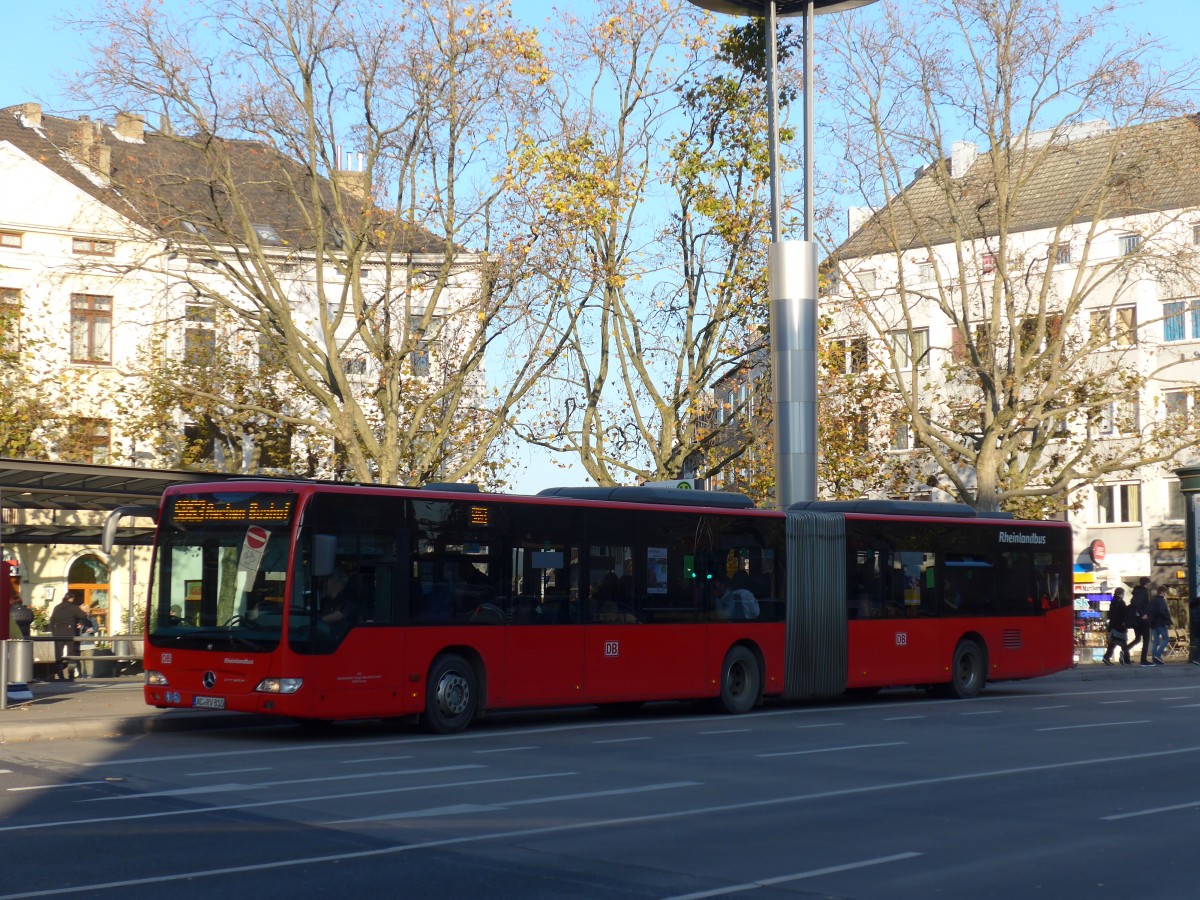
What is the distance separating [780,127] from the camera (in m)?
33.7

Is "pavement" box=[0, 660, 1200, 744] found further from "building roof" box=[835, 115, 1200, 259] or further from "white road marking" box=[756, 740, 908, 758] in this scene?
"building roof" box=[835, 115, 1200, 259]

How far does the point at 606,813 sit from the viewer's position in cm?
1179

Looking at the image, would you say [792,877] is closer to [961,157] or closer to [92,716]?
[92,716]

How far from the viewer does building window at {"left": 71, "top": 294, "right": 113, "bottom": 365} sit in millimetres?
47031

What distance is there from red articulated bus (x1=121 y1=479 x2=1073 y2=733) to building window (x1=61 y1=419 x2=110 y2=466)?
73.9ft

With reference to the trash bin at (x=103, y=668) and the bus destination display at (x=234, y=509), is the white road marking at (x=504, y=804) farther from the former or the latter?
the trash bin at (x=103, y=668)

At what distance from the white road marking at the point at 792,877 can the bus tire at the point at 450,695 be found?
31.5 ft

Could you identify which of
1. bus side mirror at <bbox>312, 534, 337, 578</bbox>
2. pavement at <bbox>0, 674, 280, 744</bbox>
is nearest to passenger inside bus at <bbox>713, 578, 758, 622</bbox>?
pavement at <bbox>0, 674, 280, 744</bbox>

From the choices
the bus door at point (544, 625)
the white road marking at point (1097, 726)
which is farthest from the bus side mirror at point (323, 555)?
the white road marking at point (1097, 726)

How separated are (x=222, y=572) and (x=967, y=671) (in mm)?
13510

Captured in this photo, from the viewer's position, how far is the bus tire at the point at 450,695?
62.0ft

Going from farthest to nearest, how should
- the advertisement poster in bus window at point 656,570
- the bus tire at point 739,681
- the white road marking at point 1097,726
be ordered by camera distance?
1. the bus tire at point 739,681
2. the advertisement poster in bus window at point 656,570
3. the white road marking at point 1097,726

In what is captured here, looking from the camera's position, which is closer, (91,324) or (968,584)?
(968,584)

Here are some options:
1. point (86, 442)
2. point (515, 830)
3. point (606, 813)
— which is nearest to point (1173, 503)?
point (86, 442)
